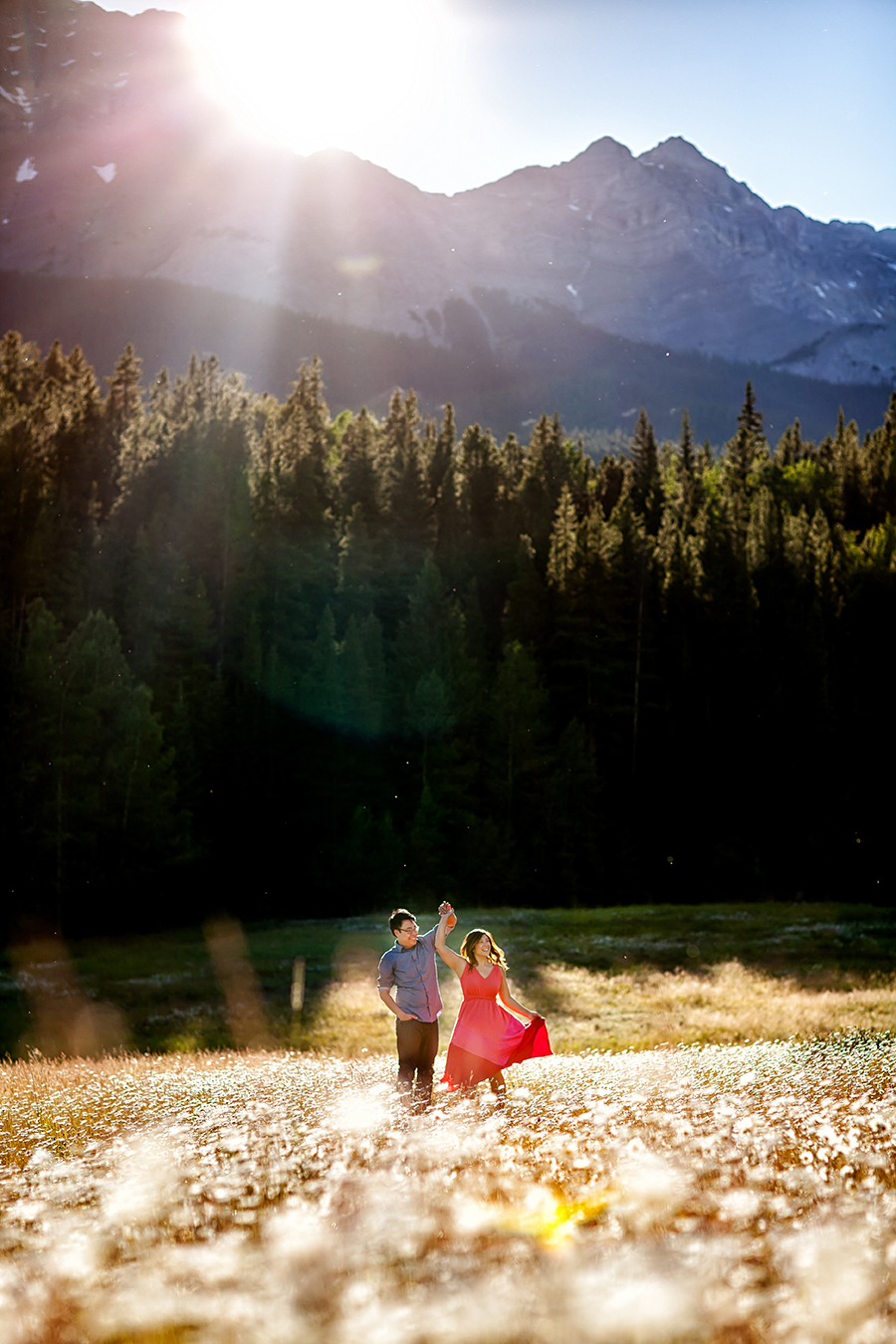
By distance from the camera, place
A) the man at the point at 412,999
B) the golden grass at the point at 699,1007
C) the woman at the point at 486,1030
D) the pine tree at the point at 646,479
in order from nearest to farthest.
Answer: the man at the point at 412,999 < the woman at the point at 486,1030 < the golden grass at the point at 699,1007 < the pine tree at the point at 646,479

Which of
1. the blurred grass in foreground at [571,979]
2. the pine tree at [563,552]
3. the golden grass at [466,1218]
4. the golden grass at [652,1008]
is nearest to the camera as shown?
the golden grass at [466,1218]

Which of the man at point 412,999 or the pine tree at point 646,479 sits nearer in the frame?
the man at point 412,999

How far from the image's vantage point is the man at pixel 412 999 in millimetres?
12156

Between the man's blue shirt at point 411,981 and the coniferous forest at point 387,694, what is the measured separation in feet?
129

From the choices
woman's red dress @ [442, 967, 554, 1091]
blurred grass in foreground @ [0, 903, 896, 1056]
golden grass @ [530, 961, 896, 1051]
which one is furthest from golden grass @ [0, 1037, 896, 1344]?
blurred grass in foreground @ [0, 903, 896, 1056]

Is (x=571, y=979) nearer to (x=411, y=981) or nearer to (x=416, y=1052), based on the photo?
(x=416, y=1052)

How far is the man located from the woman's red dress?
349 millimetres

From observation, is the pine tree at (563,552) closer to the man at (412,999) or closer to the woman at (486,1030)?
the woman at (486,1030)

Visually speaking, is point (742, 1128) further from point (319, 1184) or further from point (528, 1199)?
point (319, 1184)

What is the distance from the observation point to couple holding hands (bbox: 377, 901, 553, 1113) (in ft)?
40.0

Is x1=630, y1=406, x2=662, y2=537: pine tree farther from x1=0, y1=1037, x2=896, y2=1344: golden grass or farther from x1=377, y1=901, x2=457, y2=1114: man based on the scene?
x1=0, y1=1037, x2=896, y2=1344: golden grass

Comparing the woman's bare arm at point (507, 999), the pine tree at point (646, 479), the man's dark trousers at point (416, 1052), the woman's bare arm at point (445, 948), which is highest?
the pine tree at point (646, 479)

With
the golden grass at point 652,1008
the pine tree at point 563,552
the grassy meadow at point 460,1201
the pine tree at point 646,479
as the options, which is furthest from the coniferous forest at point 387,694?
the grassy meadow at point 460,1201

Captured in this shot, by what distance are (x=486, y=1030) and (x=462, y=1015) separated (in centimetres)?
37
